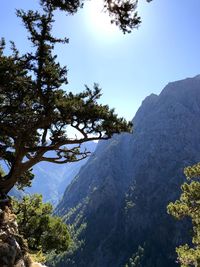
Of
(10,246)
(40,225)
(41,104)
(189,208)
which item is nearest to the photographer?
(10,246)

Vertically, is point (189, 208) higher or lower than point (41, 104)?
lower

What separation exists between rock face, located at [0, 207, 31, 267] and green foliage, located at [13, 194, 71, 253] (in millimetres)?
19871

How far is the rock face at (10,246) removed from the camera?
16.6 meters

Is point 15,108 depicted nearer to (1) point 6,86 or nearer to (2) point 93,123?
(1) point 6,86

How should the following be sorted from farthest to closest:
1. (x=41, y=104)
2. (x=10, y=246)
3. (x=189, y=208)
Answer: (x=189, y=208)
(x=41, y=104)
(x=10, y=246)

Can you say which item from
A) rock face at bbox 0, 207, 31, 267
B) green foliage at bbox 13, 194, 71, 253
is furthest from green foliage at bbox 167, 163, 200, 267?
rock face at bbox 0, 207, 31, 267

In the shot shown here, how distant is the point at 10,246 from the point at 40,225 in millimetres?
25172

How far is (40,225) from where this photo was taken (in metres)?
41.8

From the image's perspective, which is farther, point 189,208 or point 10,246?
point 189,208

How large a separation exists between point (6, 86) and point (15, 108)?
2.14 meters

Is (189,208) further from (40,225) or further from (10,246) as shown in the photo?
(10,246)

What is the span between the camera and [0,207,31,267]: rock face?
54.4 feet

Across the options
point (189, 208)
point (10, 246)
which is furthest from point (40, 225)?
point (10, 246)

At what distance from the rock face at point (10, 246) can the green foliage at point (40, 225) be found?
65.2 feet
